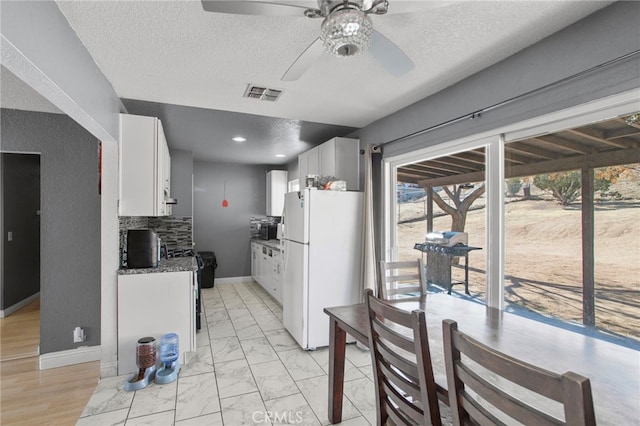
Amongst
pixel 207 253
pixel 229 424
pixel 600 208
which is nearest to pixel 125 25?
pixel 229 424

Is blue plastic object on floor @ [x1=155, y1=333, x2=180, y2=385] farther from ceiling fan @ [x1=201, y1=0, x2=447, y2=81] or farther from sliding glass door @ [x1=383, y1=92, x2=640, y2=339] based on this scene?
ceiling fan @ [x1=201, y1=0, x2=447, y2=81]

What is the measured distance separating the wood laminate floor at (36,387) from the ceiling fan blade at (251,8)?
2.67 meters

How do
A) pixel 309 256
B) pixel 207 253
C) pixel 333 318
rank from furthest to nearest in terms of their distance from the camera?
pixel 207 253
pixel 309 256
pixel 333 318

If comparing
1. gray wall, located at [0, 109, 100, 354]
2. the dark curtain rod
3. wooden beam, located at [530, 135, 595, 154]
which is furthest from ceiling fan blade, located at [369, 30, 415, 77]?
gray wall, located at [0, 109, 100, 354]

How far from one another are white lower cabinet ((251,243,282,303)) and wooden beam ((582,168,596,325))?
11.2ft

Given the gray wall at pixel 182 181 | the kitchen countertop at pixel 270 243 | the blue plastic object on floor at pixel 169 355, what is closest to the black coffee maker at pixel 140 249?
the blue plastic object on floor at pixel 169 355

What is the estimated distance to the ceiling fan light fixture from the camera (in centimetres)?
124

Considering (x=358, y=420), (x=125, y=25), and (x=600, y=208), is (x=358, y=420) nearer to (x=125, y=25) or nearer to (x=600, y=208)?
(x=600, y=208)

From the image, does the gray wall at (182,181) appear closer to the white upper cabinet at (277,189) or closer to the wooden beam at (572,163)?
Result: the white upper cabinet at (277,189)

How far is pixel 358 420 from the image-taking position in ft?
7.00

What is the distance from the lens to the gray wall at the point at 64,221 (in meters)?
2.89

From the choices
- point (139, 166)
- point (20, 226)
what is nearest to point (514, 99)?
point (139, 166)

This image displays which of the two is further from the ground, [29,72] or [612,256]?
[29,72]

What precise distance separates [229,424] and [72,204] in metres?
Answer: 2.43
